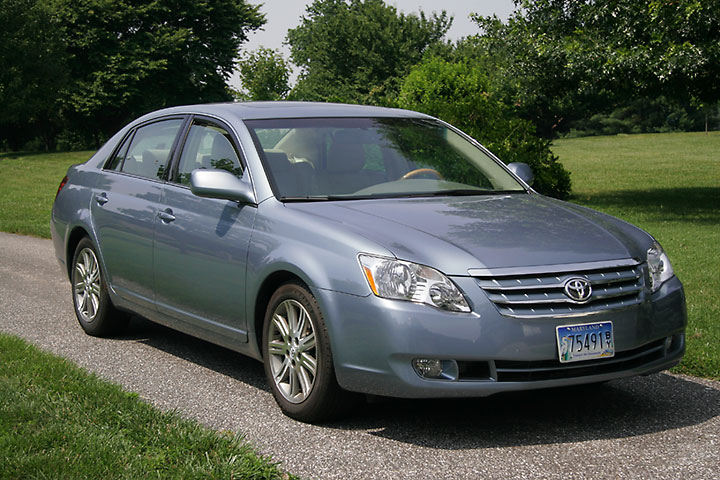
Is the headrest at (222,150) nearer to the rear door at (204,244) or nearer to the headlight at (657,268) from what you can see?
the rear door at (204,244)

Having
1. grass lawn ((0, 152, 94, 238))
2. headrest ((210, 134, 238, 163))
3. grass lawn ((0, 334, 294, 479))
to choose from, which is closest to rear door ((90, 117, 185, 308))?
headrest ((210, 134, 238, 163))

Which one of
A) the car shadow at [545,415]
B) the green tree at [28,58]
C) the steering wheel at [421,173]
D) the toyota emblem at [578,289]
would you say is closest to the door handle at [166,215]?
the steering wheel at [421,173]

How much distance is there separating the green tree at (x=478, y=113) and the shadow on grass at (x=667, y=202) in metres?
1.24

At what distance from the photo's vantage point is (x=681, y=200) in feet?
72.3

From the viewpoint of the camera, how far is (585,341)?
14.6 feet

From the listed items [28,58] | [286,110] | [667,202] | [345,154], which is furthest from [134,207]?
[28,58]

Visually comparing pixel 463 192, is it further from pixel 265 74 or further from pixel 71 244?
pixel 265 74

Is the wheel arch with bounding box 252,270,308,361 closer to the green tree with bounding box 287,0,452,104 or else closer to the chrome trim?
the chrome trim

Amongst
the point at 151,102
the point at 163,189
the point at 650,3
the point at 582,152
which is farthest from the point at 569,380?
the point at 151,102

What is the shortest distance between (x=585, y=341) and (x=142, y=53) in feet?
171

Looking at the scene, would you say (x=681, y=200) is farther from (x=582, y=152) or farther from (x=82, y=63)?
(x=82, y=63)

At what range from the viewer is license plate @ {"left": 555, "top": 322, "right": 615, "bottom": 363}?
4.39m

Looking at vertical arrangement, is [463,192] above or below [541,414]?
above

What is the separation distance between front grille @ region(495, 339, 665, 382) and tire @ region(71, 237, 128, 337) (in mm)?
3589
